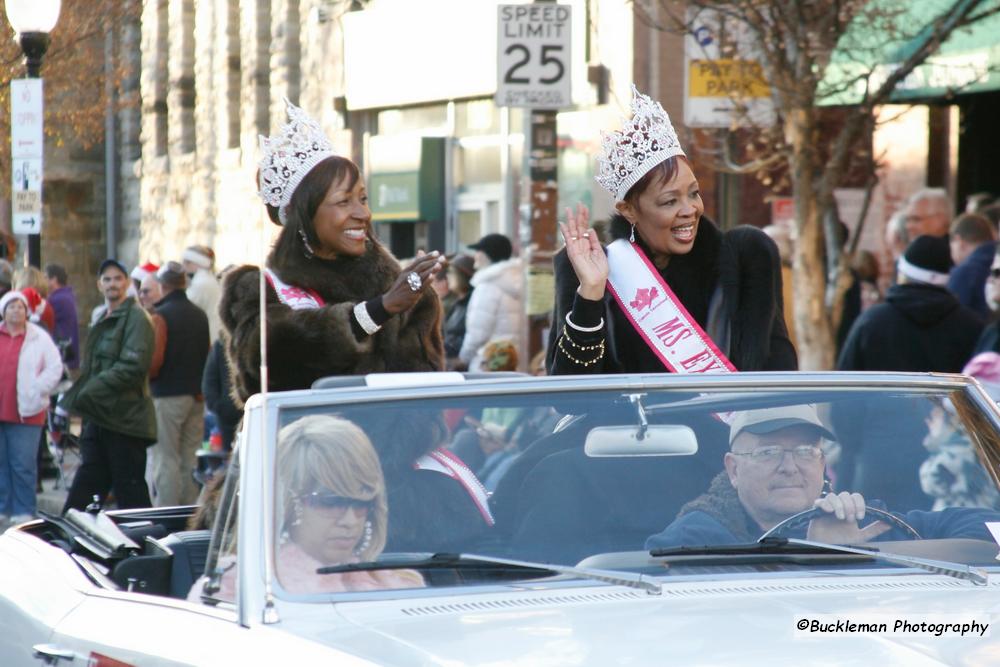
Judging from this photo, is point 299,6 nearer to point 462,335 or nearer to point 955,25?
point 462,335

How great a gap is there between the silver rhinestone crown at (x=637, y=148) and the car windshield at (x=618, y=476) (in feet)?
5.10

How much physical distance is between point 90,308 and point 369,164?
12.9 metres

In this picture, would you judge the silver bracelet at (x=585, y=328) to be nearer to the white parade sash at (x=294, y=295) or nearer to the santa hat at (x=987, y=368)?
the white parade sash at (x=294, y=295)

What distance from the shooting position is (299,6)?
25188 millimetres

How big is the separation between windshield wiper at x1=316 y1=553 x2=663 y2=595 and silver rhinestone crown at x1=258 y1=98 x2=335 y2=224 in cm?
244

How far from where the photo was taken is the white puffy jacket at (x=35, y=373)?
12.9 m

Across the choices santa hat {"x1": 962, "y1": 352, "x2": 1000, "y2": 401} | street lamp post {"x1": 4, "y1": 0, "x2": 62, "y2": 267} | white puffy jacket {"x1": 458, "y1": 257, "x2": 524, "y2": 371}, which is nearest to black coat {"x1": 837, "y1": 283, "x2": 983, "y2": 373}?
santa hat {"x1": 962, "y1": 352, "x2": 1000, "y2": 401}

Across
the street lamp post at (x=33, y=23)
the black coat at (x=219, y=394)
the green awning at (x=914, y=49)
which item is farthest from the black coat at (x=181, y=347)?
the green awning at (x=914, y=49)

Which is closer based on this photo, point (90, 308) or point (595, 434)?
point (595, 434)

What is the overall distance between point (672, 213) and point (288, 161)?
129 centimetres

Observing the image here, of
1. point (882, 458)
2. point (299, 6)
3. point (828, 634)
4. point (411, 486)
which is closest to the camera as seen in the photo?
point (828, 634)

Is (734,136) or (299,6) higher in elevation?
(299,6)

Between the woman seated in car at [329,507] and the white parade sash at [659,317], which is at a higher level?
the white parade sash at [659,317]

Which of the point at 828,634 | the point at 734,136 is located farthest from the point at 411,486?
the point at 734,136
